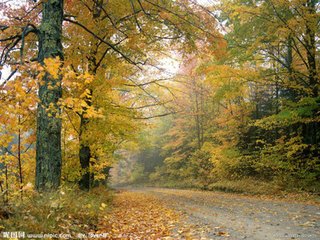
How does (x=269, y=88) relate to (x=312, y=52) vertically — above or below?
below

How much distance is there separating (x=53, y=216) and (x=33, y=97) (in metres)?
1.99

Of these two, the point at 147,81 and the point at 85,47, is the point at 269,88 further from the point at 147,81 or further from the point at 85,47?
the point at 85,47

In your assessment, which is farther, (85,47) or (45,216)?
(85,47)

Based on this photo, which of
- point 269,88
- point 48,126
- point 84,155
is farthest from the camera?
point 269,88

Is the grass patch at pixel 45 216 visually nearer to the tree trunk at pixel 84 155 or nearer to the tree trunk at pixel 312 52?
the tree trunk at pixel 84 155

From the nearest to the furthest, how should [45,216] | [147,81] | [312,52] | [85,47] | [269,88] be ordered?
[45,216] < [85,47] < [312,52] < [147,81] < [269,88]

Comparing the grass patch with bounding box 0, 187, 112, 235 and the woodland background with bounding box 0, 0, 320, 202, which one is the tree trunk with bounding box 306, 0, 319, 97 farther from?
the grass patch with bounding box 0, 187, 112, 235

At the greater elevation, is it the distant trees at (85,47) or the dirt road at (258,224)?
the distant trees at (85,47)

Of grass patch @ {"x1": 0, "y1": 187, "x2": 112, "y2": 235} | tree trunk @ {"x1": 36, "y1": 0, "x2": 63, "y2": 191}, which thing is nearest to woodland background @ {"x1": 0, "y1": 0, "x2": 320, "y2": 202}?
tree trunk @ {"x1": 36, "y1": 0, "x2": 63, "y2": 191}

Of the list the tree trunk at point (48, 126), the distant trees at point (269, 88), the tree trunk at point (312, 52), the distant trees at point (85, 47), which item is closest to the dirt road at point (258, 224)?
the tree trunk at point (48, 126)

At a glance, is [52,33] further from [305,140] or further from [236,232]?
[305,140]

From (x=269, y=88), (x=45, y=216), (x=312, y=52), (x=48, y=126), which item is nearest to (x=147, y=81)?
(x=312, y=52)

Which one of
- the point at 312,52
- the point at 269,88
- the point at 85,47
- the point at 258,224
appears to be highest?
the point at 312,52

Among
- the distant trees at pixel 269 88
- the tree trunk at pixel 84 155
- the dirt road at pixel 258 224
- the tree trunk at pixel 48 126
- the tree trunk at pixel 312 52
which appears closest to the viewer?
the dirt road at pixel 258 224
